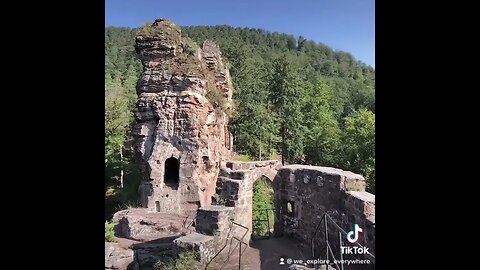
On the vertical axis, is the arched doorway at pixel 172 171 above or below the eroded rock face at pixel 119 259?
above

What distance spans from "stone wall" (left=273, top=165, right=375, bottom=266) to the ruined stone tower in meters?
6.50

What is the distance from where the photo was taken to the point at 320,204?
8.82 metres

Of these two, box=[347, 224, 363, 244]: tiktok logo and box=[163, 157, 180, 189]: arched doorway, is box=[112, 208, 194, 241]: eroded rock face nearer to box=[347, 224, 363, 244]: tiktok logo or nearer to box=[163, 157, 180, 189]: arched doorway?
box=[163, 157, 180, 189]: arched doorway

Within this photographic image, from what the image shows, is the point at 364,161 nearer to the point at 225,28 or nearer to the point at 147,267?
the point at 147,267

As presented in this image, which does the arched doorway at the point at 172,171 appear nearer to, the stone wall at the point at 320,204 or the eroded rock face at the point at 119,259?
the eroded rock face at the point at 119,259

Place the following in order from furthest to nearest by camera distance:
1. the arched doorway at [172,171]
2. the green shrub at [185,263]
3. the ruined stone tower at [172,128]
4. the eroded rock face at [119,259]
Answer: the arched doorway at [172,171]
the ruined stone tower at [172,128]
the eroded rock face at [119,259]
the green shrub at [185,263]

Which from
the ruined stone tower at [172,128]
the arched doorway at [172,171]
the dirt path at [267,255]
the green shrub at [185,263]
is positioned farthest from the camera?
the arched doorway at [172,171]

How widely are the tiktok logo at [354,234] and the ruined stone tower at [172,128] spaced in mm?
9985

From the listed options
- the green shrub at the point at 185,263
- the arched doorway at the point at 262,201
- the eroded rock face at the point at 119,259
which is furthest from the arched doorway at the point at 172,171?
the green shrub at the point at 185,263

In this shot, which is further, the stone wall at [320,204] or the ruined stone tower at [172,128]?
the ruined stone tower at [172,128]

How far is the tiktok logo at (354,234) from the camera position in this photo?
22.2ft

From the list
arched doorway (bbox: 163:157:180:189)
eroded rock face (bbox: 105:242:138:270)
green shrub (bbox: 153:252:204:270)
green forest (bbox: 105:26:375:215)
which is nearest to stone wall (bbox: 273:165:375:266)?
green shrub (bbox: 153:252:204:270)
